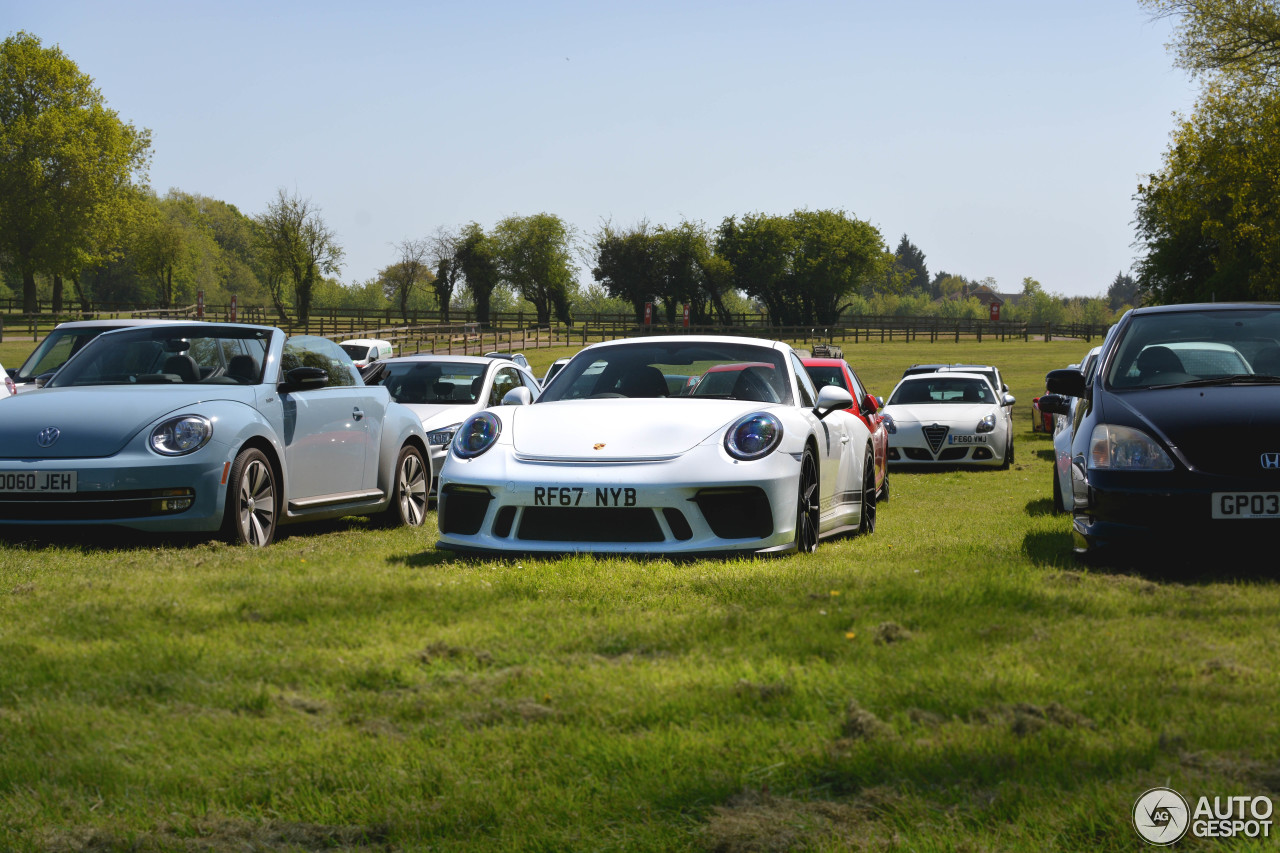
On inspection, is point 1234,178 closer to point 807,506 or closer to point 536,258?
point 807,506

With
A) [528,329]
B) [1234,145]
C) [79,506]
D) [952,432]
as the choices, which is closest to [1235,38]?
[1234,145]

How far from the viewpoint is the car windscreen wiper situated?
22.5ft

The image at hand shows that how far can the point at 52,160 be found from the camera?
206 feet

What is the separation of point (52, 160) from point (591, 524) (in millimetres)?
64061

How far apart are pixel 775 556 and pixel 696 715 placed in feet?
10.7

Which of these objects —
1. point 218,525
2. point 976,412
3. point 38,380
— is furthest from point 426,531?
point 976,412

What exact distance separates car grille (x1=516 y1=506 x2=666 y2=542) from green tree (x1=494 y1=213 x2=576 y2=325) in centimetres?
9455

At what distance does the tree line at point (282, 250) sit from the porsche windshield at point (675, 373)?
61.0 meters

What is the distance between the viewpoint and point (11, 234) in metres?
62.2

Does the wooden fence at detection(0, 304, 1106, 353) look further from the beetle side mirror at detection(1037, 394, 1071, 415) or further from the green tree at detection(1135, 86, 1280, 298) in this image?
the beetle side mirror at detection(1037, 394, 1071, 415)

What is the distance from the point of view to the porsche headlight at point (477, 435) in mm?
7336

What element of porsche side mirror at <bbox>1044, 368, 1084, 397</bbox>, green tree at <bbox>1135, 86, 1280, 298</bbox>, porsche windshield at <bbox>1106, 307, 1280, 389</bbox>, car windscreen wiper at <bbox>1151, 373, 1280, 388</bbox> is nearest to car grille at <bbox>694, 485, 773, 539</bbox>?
porsche side mirror at <bbox>1044, 368, 1084, 397</bbox>

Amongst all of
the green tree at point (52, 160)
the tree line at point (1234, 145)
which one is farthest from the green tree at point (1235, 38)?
the green tree at point (52, 160)

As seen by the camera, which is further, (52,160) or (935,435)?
(52,160)
